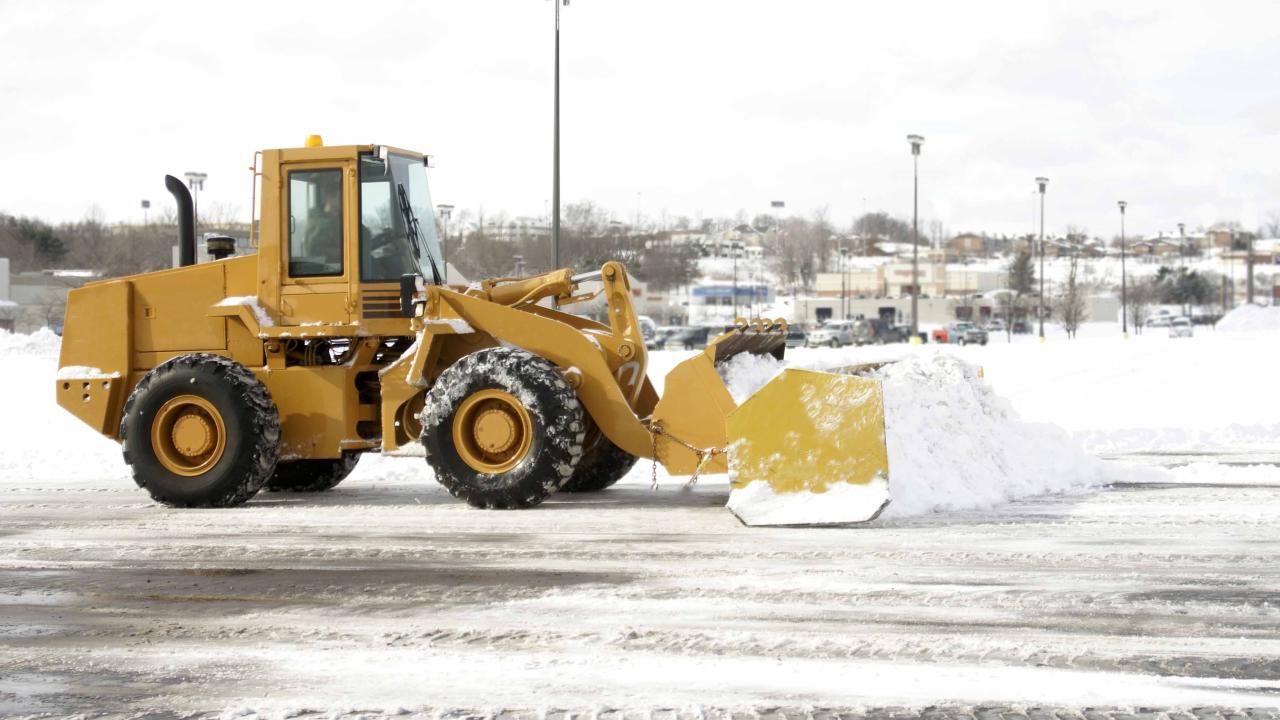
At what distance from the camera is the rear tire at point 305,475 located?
489 inches

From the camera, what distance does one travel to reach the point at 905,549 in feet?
27.6

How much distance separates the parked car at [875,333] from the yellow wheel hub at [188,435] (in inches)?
2072

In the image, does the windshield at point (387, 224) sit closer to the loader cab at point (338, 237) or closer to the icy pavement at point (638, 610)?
the loader cab at point (338, 237)

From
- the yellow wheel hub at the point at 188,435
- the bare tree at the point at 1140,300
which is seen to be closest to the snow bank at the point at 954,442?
the yellow wheel hub at the point at 188,435

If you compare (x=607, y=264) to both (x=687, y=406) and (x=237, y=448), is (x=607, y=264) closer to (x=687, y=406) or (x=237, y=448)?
(x=687, y=406)

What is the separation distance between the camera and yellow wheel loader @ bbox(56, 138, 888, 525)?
1003cm

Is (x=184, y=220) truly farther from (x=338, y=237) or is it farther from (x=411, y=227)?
(x=411, y=227)

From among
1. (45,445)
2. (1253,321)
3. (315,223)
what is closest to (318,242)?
(315,223)

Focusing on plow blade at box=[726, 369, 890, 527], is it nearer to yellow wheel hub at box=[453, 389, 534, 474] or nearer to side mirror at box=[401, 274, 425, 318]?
yellow wheel hub at box=[453, 389, 534, 474]

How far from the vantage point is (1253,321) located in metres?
66.5

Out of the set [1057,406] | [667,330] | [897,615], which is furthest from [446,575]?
[667,330]

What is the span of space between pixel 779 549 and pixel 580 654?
8.99 feet

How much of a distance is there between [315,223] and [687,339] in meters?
51.5

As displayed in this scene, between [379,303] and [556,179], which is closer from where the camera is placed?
[379,303]
